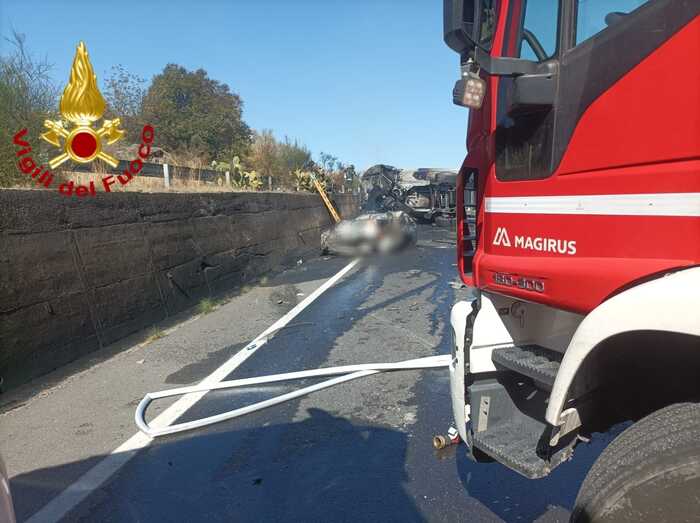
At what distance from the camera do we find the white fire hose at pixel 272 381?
153 inches

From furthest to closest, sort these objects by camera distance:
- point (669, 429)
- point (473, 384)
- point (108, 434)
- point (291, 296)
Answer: point (291, 296) → point (108, 434) → point (473, 384) → point (669, 429)

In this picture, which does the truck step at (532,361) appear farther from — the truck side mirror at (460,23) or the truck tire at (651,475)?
the truck side mirror at (460,23)

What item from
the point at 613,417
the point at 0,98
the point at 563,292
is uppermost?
the point at 0,98

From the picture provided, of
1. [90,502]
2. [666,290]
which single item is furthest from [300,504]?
[666,290]

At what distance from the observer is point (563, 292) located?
6.71ft

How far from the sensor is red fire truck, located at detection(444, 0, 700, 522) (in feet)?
5.02

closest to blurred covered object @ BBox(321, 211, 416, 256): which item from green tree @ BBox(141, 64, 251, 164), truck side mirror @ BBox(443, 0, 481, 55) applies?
truck side mirror @ BBox(443, 0, 481, 55)

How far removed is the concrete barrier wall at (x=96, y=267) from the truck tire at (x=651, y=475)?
484cm

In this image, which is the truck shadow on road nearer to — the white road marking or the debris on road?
the white road marking

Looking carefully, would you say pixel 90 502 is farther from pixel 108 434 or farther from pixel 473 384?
pixel 473 384

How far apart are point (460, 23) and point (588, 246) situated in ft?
3.47

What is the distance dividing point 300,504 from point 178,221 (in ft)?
20.0

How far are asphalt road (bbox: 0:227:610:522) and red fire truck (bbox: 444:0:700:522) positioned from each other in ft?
2.50

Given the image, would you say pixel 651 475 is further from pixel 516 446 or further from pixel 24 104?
pixel 24 104
